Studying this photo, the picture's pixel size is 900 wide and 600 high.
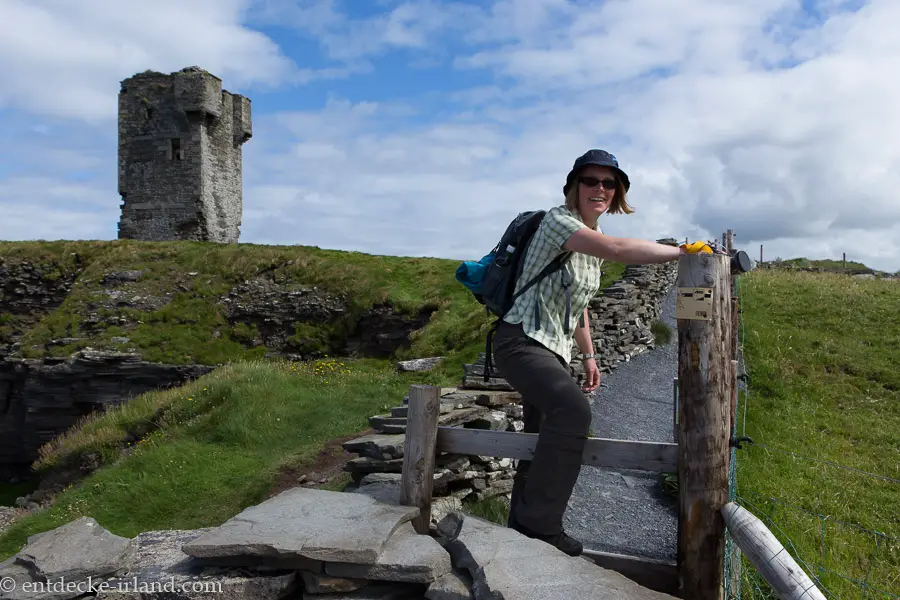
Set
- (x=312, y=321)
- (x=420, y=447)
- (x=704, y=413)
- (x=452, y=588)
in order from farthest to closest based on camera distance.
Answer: (x=312, y=321), (x=420, y=447), (x=704, y=413), (x=452, y=588)

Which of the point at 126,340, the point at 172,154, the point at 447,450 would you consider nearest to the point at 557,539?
the point at 447,450

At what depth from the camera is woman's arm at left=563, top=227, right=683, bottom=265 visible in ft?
12.5

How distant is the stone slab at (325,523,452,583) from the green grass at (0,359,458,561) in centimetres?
505

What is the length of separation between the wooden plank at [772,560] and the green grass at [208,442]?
638 centimetres

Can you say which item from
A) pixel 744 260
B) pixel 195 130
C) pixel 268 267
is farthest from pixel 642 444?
pixel 195 130

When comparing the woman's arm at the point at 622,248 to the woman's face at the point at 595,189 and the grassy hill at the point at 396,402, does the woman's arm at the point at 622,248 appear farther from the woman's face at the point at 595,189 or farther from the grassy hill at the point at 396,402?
the grassy hill at the point at 396,402

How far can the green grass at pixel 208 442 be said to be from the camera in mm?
9016

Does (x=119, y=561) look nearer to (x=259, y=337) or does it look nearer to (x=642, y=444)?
(x=642, y=444)

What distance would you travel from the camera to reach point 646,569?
15.6 feet

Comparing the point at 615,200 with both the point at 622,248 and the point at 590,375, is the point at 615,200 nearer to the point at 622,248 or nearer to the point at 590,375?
the point at 622,248

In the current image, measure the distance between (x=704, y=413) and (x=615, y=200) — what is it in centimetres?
158

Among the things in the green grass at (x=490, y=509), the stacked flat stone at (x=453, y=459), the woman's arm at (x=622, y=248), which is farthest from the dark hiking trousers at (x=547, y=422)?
the green grass at (x=490, y=509)

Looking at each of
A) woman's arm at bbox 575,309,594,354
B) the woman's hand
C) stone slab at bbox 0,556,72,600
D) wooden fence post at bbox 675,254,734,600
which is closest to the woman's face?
wooden fence post at bbox 675,254,734,600

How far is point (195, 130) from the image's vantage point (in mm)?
31016
